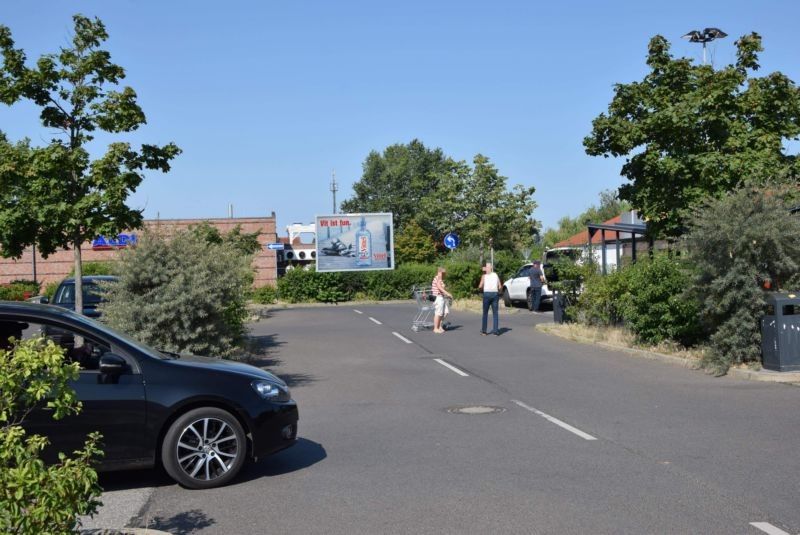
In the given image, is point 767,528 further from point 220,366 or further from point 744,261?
point 744,261

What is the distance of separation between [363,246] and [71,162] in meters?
34.4

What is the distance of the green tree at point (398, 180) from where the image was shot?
8725cm

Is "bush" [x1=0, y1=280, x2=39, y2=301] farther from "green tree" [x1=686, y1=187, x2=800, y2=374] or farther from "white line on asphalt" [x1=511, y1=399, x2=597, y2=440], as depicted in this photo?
"green tree" [x1=686, y1=187, x2=800, y2=374]

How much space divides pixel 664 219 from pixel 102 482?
48.3 ft

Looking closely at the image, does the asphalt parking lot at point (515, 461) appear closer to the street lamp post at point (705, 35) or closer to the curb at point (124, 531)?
the curb at point (124, 531)

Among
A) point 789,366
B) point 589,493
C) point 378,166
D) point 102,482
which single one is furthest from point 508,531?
point 378,166

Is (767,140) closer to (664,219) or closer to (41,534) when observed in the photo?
(664,219)

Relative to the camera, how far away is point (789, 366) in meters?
12.6

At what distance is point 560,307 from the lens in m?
23.1

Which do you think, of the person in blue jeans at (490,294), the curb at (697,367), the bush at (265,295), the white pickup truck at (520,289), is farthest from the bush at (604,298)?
the bush at (265,295)

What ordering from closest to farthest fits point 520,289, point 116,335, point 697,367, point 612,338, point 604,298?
1. point 116,335
2. point 697,367
3. point 612,338
4. point 604,298
5. point 520,289

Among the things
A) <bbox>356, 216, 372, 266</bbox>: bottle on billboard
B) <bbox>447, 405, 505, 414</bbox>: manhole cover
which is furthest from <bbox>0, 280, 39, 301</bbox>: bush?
<bbox>447, 405, 505, 414</bbox>: manhole cover

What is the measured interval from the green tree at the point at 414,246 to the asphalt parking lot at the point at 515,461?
60204 millimetres

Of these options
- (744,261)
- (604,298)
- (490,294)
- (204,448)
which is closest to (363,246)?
(490,294)
